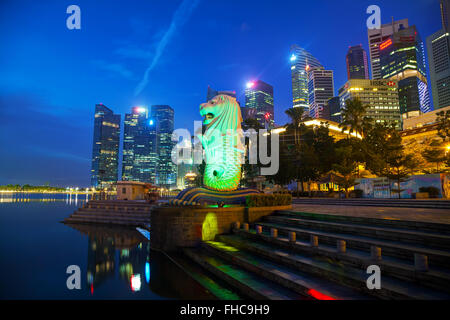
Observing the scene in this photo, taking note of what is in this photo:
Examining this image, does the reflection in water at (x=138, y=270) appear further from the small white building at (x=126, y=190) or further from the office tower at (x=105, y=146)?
the office tower at (x=105, y=146)

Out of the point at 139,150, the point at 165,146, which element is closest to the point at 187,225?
the point at 165,146

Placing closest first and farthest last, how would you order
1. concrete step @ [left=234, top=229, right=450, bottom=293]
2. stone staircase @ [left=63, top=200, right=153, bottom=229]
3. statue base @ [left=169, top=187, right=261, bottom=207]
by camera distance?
concrete step @ [left=234, top=229, right=450, bottom=293] → statue base @ [left=169, top=187, right=261, bottom=207] → stone staircase @ [left=63, top=200, right=153, bottom=229]

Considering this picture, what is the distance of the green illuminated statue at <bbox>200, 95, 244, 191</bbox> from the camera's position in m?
12.7

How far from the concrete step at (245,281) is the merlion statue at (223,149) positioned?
435cm

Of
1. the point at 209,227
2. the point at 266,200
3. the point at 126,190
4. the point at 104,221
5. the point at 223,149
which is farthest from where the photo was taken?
the point at 126,190

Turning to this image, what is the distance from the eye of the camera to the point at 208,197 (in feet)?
38.4

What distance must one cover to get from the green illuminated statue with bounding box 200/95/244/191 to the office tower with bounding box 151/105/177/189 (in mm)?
145444

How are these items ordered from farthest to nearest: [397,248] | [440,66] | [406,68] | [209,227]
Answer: [406,68] < [440,66] < [209,227] < [397,248]

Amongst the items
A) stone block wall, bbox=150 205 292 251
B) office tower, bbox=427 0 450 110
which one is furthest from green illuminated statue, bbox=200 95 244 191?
office tower, bbox=427 0 450 110

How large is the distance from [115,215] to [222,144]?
13681 mm

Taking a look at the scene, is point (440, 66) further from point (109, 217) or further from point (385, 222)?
point (109, 217)

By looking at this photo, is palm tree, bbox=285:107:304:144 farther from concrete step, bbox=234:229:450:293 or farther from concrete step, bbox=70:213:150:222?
Result: concrete step, bbox=234:229:450:293

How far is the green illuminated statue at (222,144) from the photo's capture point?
41.8 feet
